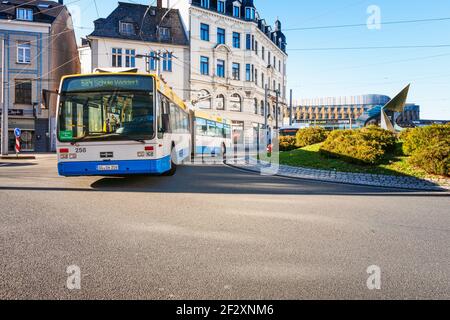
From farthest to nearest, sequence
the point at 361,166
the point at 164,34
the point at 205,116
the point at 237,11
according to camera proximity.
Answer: the point at 237,11
the point at 164,34
the point at 205,116
the point at 361,166

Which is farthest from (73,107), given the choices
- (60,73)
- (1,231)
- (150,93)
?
(60,73)

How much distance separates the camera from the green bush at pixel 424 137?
44.5 feet

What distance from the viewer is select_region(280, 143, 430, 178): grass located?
1309 cm

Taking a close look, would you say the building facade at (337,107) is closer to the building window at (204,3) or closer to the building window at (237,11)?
the building window at (237,11)

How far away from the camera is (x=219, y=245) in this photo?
4.82 m

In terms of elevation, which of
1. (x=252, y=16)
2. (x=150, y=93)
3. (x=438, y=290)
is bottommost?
(x=438, y=290)

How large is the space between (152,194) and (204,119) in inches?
553

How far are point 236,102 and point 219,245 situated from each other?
40.3 metres

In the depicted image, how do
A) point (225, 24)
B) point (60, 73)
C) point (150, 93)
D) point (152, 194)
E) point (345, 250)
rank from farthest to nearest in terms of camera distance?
point (225, 24)
point (60, 73)
point (150, 93)
point (152, 194)
point (345, 250)

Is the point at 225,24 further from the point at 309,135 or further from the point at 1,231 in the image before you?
the point at 1,231

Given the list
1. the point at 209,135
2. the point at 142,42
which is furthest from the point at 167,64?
the point at 209,135

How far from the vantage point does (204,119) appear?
22.6 m

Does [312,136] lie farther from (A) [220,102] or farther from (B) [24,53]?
(B) [24,53]
